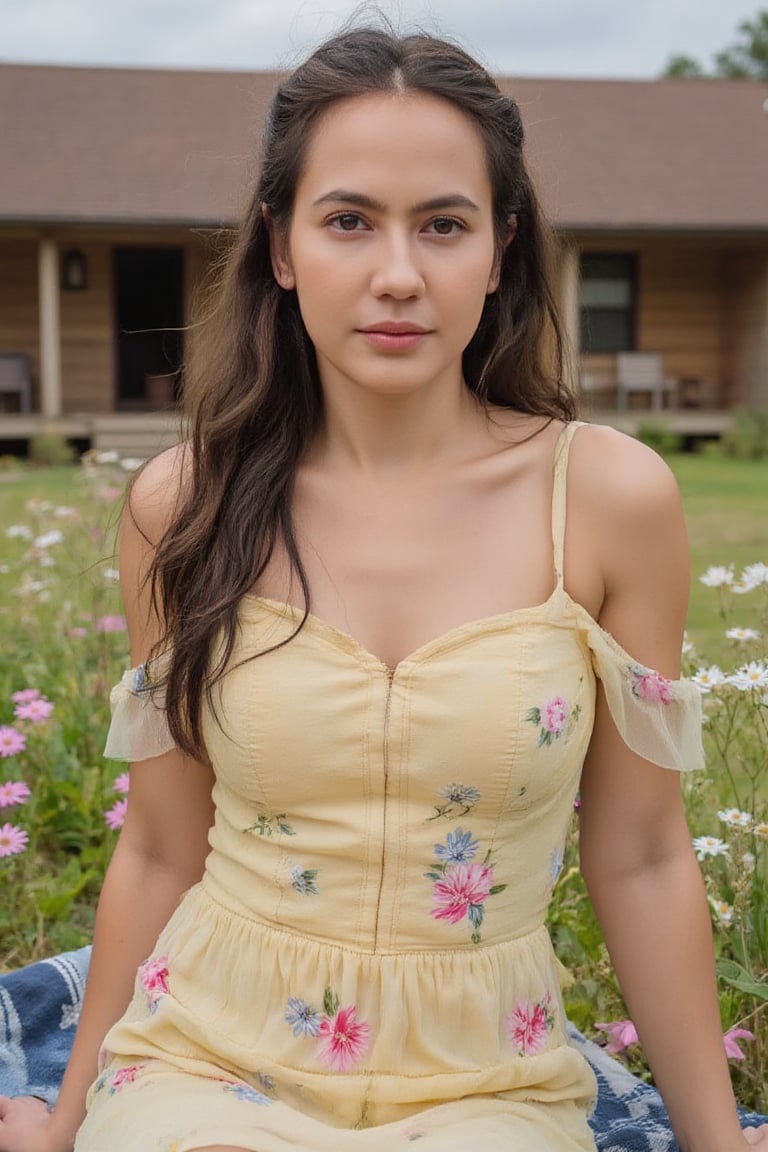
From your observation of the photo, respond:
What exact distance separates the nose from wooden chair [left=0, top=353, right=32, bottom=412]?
16.5 m

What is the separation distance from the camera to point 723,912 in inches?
104

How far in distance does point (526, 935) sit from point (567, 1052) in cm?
16

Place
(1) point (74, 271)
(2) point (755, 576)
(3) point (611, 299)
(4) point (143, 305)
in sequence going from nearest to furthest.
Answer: (2) point (755, 576) → (1) point (74, 271) → (4) point (143, 305) → (3) point (611, 299)

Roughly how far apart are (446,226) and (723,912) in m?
1.36

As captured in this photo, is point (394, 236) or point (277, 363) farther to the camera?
point (277, 363)

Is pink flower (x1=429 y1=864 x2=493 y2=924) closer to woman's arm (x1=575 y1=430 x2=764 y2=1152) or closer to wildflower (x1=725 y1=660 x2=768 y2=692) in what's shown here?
woman's arm (x1=575 y1=430 x2=764 y2=1152)

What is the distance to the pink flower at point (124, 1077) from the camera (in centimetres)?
195

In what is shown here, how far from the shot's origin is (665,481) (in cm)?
202

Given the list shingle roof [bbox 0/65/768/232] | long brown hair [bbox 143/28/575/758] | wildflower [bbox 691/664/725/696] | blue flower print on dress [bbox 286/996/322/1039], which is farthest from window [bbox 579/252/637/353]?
blue flower print on dress [bbox 286/996/322/1039]

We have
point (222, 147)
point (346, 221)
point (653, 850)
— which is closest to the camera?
point (346, 221)

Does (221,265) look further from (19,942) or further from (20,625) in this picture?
(20,625)

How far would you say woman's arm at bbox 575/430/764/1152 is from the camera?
2.01 metres

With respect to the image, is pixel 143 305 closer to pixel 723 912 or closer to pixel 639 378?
pixel 639 378

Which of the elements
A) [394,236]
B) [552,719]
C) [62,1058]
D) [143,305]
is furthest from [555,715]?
[143,305]
